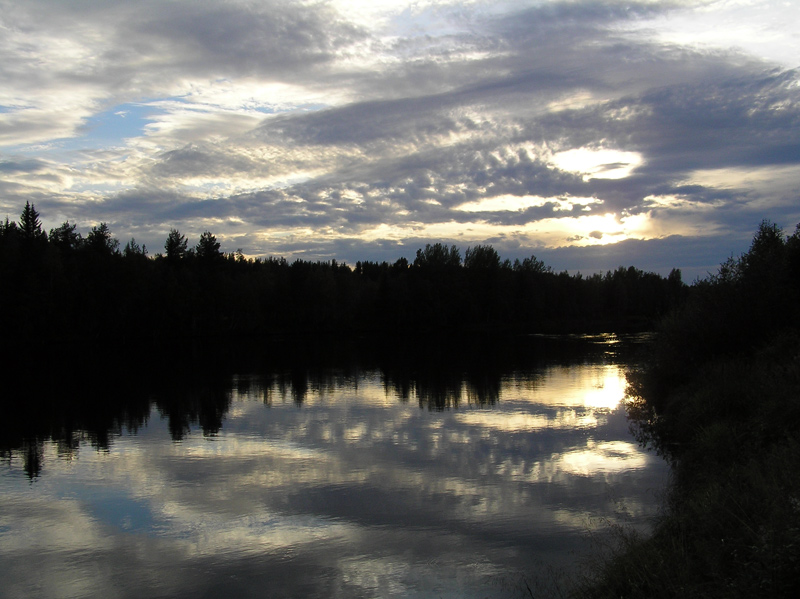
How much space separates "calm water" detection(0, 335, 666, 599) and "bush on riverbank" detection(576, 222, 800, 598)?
1.46m

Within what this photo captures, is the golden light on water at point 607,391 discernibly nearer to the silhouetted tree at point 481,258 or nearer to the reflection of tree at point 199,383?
the reflection of tree at point 199,383

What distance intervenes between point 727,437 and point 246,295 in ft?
273

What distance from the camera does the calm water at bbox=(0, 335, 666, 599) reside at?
1042cm

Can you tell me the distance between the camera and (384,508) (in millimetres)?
13781

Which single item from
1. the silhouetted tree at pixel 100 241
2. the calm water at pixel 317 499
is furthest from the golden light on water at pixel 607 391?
the silhouetted tree at pixel 100 241

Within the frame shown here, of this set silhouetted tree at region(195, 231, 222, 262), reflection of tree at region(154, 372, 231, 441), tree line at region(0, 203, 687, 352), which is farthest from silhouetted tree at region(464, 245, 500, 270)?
reflection of tree at region(154, 372, 231, 441)

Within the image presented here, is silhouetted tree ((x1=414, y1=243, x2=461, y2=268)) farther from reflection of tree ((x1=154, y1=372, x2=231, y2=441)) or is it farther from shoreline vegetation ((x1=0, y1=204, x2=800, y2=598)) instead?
reflection of tree ((x1=154, y1=372, x2=231, y2=441))

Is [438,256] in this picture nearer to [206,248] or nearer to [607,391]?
[206,248]

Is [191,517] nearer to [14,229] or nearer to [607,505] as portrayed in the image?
[607,505]

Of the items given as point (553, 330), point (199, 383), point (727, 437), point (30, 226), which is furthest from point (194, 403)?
point (553, 330)

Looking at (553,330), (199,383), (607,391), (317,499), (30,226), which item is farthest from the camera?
(553,330)

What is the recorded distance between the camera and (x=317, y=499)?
14.4m

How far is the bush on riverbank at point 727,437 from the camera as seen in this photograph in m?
7.32

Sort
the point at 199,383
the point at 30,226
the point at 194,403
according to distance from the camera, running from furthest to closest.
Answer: the point at 30,226 < the point at 199,383 < the point at 194,403
